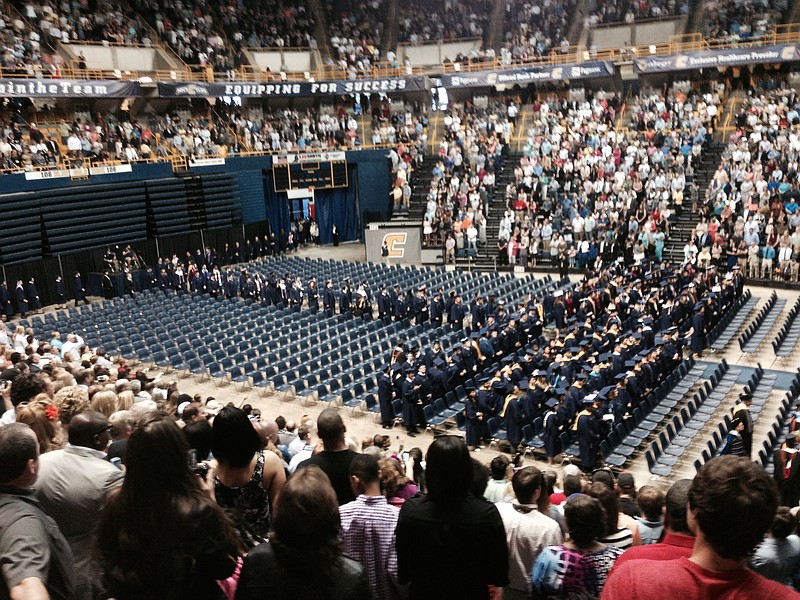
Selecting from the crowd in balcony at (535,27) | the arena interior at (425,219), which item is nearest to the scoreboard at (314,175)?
the arena interior at (425,219)

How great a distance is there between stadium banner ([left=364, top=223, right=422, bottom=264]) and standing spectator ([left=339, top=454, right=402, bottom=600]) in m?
28.7

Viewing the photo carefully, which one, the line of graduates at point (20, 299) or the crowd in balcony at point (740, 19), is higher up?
the crowd in balcony at point (740, 19)

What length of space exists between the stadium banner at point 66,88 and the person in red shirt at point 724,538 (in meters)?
29.9

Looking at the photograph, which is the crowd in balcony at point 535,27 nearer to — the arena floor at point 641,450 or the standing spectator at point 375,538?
the arena floor at point 641,450

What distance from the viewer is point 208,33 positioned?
38375 millimetres

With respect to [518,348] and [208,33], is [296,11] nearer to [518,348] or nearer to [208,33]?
[208,33]

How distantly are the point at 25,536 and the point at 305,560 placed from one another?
1245mm

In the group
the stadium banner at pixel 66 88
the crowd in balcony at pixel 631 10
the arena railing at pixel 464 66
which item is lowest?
the stadium banner at pixel 66 88

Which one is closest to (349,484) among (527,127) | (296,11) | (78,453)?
(78,453)

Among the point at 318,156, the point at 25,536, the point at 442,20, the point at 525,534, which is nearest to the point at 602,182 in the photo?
the point at 318,156

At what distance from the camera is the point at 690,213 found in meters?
29.6

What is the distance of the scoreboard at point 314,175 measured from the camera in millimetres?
36906

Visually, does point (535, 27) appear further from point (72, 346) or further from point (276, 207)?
point (72, 346)

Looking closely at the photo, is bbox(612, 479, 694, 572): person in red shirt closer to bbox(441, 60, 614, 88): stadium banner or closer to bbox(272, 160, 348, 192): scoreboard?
bbox(441, 60, 614, 88): stadium banner
